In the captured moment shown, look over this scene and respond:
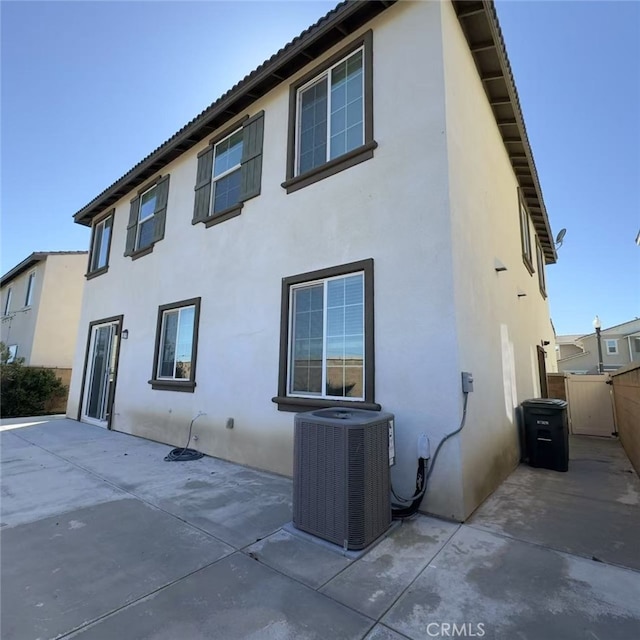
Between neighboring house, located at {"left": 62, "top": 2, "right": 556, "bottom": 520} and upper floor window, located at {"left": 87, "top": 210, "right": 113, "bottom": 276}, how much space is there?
10.2 ft

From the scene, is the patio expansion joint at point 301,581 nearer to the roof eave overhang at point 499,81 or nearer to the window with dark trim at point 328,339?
the window with dark trim at point 328,339

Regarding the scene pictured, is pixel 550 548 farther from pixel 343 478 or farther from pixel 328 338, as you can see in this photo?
pixel 328 338

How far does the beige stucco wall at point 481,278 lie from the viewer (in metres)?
4.02

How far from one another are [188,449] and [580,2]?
10.3 metres

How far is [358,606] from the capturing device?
2.23 meters

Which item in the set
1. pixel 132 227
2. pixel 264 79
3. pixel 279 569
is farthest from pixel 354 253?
pixel 132 227

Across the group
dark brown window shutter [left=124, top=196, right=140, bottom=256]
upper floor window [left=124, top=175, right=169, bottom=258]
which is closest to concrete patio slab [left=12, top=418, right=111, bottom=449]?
A: upper floor window [left=124, top=175, right=169, bottom=258]

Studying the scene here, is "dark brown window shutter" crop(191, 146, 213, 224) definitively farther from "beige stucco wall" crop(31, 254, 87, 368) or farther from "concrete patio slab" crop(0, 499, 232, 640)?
"beige stucco wall" crop(31, 254, 87, 368)

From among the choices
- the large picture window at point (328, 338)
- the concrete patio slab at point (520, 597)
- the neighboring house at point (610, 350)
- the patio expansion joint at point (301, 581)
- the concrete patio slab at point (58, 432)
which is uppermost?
the neighboring house at point (610, 350)

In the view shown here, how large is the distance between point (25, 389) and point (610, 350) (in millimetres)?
37791

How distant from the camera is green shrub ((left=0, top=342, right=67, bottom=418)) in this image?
1325cm

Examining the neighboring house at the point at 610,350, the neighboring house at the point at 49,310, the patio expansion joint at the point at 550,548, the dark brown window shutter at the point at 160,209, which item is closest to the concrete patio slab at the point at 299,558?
the patio expansion joint at the point at 550,548

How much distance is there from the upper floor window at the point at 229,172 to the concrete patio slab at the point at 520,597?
5626 mm

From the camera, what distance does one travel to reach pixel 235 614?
2146mm
